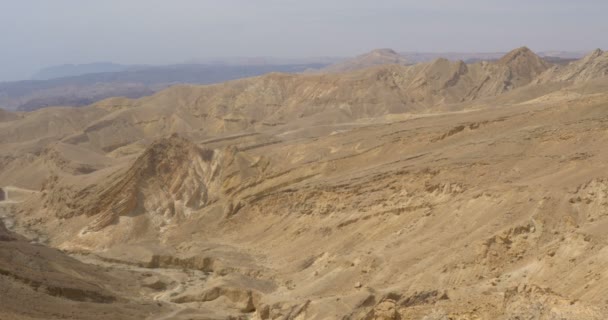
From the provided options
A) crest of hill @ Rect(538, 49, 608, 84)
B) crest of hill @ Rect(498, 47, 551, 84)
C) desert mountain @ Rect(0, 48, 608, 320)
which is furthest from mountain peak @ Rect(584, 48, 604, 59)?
desert mountain @ Rect(0, 48, 608, 320)

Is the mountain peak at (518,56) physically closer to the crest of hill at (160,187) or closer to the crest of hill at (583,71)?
the crest of hill at (583,71)

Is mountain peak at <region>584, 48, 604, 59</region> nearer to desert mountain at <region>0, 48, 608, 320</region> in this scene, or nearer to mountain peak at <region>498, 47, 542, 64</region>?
mountain peak at <region>498, 47, 542, 64</region>

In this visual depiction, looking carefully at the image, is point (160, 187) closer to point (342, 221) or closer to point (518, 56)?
point (342, 221)

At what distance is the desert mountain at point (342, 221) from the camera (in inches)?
835

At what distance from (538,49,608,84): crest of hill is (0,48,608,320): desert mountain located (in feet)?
75.8

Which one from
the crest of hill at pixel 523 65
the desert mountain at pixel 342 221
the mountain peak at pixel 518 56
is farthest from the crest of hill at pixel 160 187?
the mountain peak at pixel 518 56

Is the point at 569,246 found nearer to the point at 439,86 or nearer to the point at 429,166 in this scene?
the point at 429,166

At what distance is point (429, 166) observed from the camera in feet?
111

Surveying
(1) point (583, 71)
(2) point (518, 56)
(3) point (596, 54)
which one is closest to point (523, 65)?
(2) point (518, 56)

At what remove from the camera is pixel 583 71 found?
81.1m

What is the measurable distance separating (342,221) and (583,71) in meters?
59.6

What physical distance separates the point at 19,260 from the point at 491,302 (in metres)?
18.6

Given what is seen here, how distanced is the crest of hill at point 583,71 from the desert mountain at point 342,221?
2311cm

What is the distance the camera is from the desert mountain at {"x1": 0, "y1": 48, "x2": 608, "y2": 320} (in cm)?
2120
